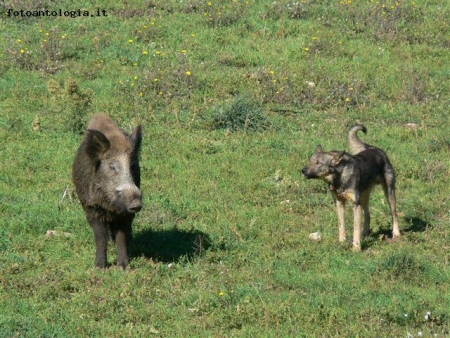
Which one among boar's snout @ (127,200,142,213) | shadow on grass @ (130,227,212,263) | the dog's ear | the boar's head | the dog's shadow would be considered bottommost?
the dog's shadow

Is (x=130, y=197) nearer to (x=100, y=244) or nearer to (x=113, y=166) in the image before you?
(x=113, y=166)

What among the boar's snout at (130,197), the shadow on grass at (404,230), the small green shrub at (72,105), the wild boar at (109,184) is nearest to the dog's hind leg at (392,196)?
the shadow on grass at (404,230)

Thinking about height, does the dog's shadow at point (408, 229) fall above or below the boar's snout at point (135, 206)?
below

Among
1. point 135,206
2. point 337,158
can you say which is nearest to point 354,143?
point 337,158

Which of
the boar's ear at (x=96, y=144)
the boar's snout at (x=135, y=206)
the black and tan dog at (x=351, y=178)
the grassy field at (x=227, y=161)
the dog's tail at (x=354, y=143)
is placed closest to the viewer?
the grassy field at (x=227, y=161)

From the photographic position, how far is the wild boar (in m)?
10.3

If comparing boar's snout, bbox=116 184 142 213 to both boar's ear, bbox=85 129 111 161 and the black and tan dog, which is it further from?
the black and tan dog

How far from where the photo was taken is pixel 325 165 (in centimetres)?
1177

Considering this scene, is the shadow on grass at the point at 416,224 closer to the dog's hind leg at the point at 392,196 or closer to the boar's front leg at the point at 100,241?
the dog's hind leg at the point at 392,196

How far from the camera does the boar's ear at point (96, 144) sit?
10414 millimetres

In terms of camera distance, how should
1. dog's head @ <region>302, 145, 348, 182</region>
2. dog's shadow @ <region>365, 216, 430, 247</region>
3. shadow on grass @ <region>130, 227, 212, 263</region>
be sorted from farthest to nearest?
1. dog's shadow @ <region>365, 216, 430, 247</region>
2. dog's head @ <region>302, 145, 348, 182</region>
3. shadow on grass @ <region>130, 227, 212, 263</region>

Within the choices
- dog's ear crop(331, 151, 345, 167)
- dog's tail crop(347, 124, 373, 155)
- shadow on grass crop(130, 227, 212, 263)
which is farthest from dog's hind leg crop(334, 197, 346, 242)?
shadow on grass crop(130, 227, 212, 263)

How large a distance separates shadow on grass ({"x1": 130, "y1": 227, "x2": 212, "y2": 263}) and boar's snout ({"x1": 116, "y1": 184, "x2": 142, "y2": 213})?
96 centimetres

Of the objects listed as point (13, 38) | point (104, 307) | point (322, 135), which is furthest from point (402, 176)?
point (13, 38)
